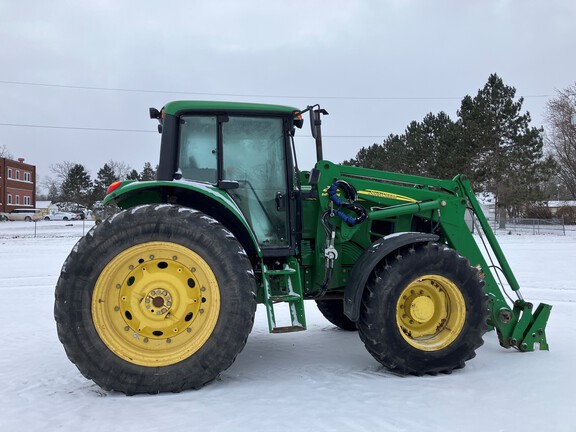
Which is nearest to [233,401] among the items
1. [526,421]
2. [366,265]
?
[366,265]

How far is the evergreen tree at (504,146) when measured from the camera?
32438 mm

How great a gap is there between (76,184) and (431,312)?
2742 inches

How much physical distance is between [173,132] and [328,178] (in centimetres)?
149

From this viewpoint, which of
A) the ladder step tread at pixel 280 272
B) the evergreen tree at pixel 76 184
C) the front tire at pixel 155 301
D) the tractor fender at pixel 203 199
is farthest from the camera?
the evergreen tree at pixel 76 184

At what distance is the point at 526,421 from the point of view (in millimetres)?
3061

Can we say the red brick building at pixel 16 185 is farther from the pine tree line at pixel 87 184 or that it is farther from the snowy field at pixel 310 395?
the snowy field at pixel 310 395

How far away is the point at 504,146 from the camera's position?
33125 millimetres

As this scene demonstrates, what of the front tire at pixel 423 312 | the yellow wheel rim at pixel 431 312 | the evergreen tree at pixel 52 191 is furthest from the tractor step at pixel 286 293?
the evergreen tree at pixel 52 191

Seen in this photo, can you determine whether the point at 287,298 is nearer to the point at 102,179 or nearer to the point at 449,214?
the point at 449,214

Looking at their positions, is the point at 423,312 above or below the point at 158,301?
Answer: below

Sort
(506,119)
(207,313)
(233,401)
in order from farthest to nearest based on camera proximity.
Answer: (506,119) → (207,313) → (233,401)

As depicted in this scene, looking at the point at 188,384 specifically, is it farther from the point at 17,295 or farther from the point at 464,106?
the point at 464,106

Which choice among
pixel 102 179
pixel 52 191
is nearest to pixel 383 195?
pixel 102 179

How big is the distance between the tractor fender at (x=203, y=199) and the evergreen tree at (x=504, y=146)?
104 ft
